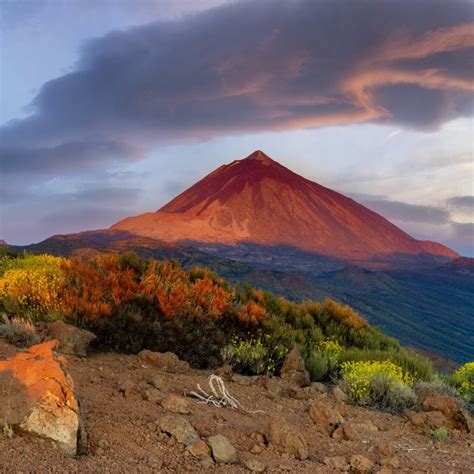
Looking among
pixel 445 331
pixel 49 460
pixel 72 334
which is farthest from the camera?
pixel 445 331

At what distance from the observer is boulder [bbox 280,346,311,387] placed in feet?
24.8

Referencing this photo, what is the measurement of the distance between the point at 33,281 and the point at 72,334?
290 centimetres

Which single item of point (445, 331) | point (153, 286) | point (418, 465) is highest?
point (153, 286)

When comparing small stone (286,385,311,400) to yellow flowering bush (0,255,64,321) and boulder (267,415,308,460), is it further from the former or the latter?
yellow flowering bush (0,255,64,321)

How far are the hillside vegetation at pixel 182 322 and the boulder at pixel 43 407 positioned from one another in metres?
3.90

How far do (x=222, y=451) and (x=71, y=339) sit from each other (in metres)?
3.19

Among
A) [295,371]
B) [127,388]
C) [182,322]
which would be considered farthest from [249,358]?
[127,388]

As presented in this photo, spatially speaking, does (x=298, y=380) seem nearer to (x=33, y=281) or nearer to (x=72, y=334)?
(x=72, y=334)

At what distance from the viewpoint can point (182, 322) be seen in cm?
851

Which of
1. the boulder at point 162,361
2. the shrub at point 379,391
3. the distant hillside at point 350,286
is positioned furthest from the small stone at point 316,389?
the distant hillside at point 350,286

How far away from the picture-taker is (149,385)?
571cm

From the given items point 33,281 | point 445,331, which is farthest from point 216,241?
point 33,281

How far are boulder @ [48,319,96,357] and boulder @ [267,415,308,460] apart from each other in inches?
117

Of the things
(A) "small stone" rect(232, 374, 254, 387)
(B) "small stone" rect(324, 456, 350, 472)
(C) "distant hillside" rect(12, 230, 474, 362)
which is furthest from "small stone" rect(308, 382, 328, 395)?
(C) "distant hillside" rect(12, 230, 474, 362)
